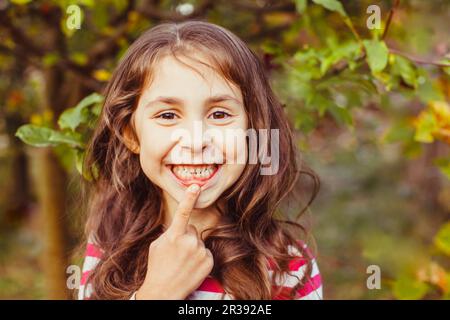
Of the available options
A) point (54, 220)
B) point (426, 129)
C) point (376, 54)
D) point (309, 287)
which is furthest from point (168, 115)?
point (54, 220)

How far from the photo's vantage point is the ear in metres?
1.16

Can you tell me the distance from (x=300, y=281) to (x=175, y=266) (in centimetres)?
26

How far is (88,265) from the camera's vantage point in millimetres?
1210

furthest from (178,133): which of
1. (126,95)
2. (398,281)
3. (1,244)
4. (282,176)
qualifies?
(1,244)

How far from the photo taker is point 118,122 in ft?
3.80

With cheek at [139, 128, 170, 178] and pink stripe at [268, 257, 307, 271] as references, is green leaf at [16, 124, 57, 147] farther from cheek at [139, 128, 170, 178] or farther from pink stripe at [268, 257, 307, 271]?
pink stripe at [268, 257, 307, 271]

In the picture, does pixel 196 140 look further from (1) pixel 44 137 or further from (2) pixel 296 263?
(1) pixel 44 137

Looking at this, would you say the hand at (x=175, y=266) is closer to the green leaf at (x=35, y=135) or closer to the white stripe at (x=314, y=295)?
the white stripe at (x=314, y=295)

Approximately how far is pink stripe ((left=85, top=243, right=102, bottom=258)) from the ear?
0.70 ft

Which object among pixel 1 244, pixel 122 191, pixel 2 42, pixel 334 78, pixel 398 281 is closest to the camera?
pixel 122 191

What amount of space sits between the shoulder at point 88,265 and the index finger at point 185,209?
0.82ft

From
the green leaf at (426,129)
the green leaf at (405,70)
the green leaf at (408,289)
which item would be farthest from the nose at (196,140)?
the green leaf at (408,289)
